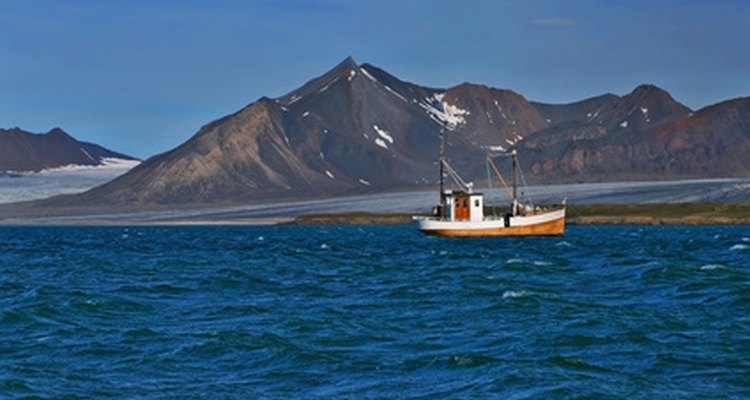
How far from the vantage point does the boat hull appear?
145625mm

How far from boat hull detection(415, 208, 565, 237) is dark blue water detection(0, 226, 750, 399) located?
75816mm

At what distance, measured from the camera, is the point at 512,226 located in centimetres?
14650

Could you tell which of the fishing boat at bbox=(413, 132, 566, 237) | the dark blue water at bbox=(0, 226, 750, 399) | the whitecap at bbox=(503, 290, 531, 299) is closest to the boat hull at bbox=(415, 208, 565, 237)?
the fishing boat at bbox=(413, 132, 566, 237)

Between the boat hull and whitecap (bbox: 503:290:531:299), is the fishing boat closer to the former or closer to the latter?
the boat hull

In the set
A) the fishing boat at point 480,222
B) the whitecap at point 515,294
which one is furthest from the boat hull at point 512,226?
the whitecap at point 515,294

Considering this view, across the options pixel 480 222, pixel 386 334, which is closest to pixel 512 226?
pixel 480 222

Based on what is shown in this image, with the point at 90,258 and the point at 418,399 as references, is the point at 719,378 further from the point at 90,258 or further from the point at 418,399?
the point at 90,258

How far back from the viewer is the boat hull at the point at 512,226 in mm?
145625

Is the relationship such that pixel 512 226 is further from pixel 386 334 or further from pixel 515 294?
pixel 386 334

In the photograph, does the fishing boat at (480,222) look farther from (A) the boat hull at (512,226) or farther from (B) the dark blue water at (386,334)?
(B) the dark blue water at (386,334)

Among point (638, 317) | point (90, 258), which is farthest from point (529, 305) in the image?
point (90, 258)

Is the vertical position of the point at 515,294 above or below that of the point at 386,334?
above

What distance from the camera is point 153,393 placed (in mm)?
29438

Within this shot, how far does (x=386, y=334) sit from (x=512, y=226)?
10828 centimetres
